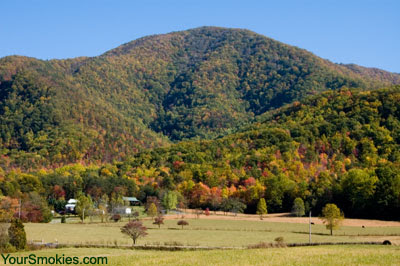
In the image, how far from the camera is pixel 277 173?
528 ft

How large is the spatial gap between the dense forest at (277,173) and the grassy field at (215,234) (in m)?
25.5

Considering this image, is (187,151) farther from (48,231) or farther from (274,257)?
(274,257)

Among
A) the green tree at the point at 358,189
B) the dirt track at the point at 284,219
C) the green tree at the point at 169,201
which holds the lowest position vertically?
the dirt track at the point at 284,219

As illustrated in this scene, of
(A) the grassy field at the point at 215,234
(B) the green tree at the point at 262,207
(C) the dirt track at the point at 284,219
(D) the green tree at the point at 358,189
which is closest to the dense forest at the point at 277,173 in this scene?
(D) the green tree at the point at 358,189

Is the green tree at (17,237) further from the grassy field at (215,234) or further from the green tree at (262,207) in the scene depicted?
the green tree at (262,207)

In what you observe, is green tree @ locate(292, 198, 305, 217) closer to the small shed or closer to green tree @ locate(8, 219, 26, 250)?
the small shed

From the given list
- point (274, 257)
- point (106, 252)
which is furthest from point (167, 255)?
point (274, 257)

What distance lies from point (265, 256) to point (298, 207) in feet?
251

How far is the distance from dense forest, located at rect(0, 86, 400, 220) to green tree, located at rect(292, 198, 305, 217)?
275 centimetres

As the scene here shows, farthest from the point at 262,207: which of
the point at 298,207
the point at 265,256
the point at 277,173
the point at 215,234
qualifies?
the point at 265,256

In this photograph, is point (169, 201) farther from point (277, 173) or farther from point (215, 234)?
point (215, 234)

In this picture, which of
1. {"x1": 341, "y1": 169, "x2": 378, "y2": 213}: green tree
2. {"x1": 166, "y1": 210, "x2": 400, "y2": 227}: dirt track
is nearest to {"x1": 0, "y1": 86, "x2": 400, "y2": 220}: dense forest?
{"x1": 341, "y1": 169, "x2": 378, "y2": 213}: green tree

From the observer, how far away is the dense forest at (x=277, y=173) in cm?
12231

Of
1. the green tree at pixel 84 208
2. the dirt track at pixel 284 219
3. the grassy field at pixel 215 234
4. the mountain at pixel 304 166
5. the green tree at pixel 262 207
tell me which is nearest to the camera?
the grassy field at pixel 215 234
